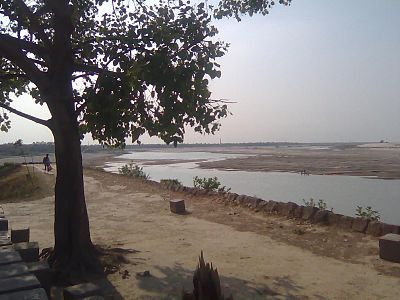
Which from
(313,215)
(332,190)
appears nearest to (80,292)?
(313,215)

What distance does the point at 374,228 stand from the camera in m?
9.13

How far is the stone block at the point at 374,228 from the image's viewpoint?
9.01m

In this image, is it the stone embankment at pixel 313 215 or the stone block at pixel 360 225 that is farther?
the stone block at pixel 360 225

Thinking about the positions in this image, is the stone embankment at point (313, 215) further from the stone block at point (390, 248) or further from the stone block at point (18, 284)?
the stone block at point (18, 284)

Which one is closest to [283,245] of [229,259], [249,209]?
[229,259]

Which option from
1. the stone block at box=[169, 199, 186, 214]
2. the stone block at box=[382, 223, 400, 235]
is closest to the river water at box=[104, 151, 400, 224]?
the stone block at box=[382, 223, 400, 235]

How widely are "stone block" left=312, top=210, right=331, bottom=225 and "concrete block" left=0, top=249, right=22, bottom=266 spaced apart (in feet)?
24.1

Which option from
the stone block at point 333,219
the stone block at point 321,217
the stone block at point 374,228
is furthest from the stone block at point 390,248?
the stone block at point 321,217

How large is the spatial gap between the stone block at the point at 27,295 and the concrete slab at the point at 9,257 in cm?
127

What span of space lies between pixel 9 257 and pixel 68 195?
218cm

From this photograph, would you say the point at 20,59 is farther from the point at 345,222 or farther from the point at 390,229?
the point at 390,229

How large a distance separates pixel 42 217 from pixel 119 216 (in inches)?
102

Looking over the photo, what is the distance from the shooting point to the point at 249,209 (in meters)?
12.7

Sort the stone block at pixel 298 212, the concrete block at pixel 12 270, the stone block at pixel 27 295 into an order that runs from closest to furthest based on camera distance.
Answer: the stone block at pixel 27 295, the concrete block at pixel 12 270, the stone block at pixel 298 212
